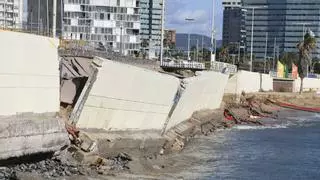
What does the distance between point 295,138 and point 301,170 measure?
21575 millimetres

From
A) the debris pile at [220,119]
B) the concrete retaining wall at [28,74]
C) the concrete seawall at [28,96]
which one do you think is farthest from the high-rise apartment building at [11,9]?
the concrete seawall at [28,96]

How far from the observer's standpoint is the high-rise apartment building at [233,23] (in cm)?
16075

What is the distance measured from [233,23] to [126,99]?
5703 inches

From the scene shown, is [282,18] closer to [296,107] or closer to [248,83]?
[296,107]

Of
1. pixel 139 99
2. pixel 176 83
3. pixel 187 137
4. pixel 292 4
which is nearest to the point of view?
pixel 139 99

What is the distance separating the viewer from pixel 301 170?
34.7m

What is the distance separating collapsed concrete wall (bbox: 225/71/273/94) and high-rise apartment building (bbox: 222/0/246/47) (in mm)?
38142

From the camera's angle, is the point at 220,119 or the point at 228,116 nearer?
the point at 220,119

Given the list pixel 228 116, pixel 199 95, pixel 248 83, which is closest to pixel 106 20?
pixel 248 83

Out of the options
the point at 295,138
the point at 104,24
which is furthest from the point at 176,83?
the point at 104,24

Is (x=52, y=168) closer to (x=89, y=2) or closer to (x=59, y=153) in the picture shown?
(x=59, y=153)

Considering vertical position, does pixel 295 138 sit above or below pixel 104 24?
below

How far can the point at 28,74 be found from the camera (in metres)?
25.3

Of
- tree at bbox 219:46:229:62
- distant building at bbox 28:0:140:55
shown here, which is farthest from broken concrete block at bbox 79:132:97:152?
tree at bbox 219:46:229:62
